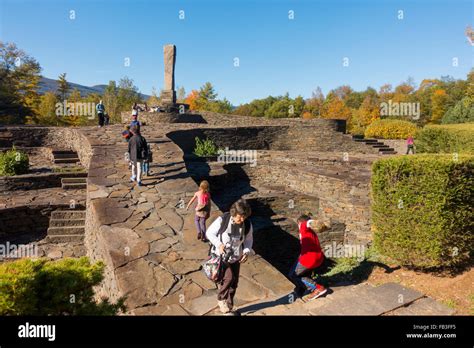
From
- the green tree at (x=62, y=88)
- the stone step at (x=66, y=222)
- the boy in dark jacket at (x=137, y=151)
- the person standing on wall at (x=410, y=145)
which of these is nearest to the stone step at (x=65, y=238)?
the stone step at (x=66, y=222)

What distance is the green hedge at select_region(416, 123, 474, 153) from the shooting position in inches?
559

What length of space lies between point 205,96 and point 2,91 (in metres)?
32.0

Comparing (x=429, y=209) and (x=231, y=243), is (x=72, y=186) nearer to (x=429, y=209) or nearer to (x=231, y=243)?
(x=231, y=243)

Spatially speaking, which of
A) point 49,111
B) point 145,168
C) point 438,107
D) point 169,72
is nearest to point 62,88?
point 49,111

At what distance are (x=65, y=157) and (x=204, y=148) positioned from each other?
245 inches

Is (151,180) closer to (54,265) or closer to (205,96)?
(54,265)

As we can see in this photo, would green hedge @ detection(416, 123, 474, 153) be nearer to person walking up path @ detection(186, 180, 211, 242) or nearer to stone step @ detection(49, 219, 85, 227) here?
person walking up path @ detection(186, 180, 211, 242)

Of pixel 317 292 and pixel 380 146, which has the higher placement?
pixel 380 146

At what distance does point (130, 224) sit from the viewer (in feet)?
17.6

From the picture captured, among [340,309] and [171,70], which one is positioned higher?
[171,70]

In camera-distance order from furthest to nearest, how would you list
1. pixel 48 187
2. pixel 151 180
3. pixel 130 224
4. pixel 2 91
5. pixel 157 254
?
1. pixel 2 91
2. pixel 48 187
3. pixel 151 180
4. pixel 130 224
5. pixel 157 254

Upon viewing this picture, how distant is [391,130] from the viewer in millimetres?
25562

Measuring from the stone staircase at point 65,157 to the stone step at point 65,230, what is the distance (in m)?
6.21
